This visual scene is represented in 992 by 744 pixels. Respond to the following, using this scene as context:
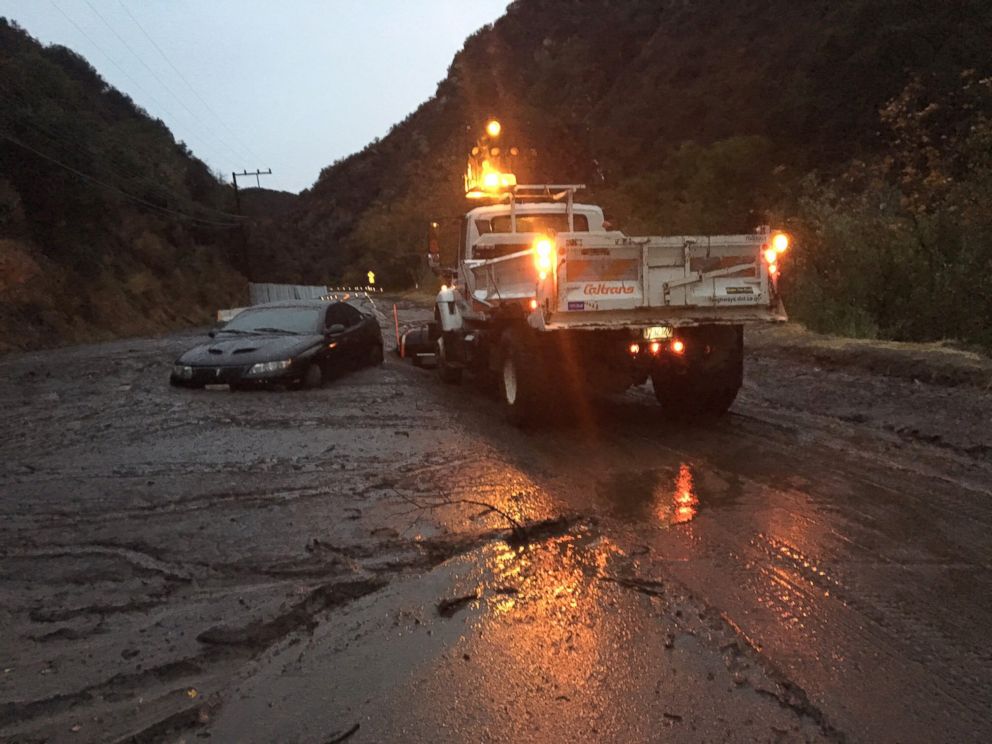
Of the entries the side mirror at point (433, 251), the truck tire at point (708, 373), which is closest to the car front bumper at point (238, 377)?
the side mirror at point (433, 251)

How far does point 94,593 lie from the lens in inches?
168

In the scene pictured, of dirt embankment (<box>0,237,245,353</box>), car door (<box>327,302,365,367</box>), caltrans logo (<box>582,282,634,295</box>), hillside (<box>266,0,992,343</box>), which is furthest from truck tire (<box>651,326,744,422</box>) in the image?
dirt embankment (<box>0,237,245,353</box>)

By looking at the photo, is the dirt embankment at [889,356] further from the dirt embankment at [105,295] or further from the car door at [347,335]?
the dirt embankment at [105,295]

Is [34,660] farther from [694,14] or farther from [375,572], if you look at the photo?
[694,14]

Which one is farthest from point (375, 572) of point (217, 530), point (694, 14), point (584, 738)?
point (694, 14)

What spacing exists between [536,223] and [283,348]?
4.07 meters

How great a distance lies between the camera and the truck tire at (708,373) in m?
8.26

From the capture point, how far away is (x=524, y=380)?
8203mm

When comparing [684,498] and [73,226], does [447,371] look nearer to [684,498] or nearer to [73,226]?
[684,498]

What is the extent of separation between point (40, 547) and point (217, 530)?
1027mm

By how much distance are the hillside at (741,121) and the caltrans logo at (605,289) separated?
6.57 m

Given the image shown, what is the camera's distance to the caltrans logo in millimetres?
7688

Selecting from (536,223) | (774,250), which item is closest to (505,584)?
(774,250)

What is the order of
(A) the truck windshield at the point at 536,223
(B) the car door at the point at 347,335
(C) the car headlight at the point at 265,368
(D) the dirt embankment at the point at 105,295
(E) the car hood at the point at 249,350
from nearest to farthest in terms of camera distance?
(C) the car headlight at the point at 265,368 < (E) the car hood at the point at 249,350 < (A) the truck windshield at the point at 536,223 < (B) the car door at the point at 347,335 < (D) the dirt embankment at the point at 105,295
